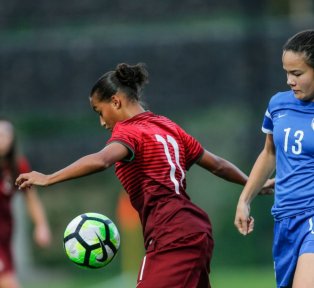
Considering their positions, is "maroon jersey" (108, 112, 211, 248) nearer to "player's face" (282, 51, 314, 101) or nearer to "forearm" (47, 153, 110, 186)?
"forearm" (47, 153, 110, 186)

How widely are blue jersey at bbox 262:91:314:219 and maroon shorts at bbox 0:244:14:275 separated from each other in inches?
170

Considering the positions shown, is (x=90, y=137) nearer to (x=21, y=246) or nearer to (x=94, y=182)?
(x=94, y=182)

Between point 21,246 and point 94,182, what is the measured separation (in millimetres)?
1517

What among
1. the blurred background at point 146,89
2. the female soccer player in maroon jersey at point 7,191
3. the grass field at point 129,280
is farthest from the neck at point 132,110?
the grass field at point 129,280

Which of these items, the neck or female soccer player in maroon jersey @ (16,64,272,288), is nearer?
female soccer player in maroon jersey @ (16,64,272,288)

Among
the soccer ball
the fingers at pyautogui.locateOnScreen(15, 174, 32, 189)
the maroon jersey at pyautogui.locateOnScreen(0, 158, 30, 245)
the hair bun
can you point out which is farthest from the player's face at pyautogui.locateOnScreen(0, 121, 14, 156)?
the fingers at pyautogui.locateOnScreen(15, 174, 32, 189)

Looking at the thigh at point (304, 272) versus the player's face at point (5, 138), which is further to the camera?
the player's face at point (5, 138)

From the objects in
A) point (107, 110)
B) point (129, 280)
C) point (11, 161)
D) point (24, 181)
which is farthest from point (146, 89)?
point (24, 181)

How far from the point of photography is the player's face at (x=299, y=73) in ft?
20.4

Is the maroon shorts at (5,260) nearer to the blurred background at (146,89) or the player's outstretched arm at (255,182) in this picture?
the blurred background at (146,89)

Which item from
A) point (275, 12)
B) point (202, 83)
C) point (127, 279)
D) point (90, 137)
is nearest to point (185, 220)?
point (127, 279)

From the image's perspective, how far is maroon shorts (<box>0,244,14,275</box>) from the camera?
10.1 m

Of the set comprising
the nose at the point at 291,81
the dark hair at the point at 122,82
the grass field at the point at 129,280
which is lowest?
the grass field at the point at 129,280

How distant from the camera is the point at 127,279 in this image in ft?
45.0
